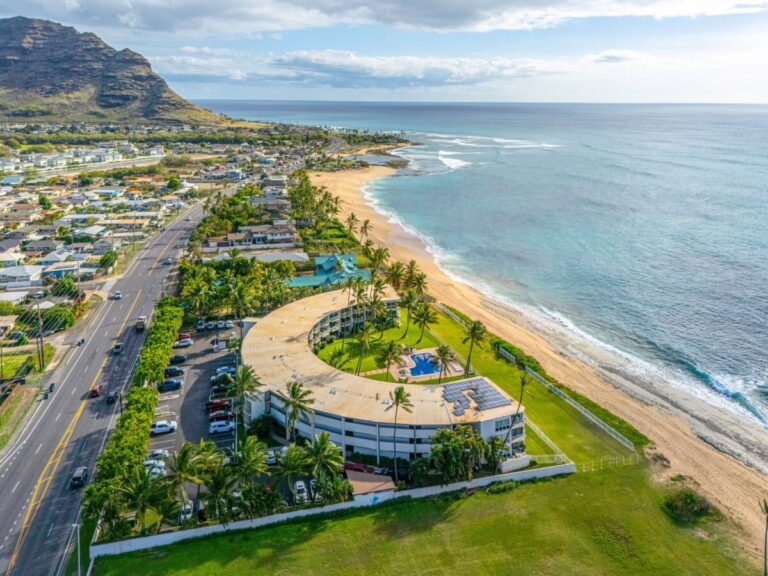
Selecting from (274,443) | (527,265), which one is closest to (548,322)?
(527,265)

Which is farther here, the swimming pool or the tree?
the swimming pool

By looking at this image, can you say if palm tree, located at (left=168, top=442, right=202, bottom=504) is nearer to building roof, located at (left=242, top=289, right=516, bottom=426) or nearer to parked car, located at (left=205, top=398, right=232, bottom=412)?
building roof, located at (left=242, top=289, right=516, bottom=426)

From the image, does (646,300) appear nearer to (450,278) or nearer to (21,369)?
(450,278)

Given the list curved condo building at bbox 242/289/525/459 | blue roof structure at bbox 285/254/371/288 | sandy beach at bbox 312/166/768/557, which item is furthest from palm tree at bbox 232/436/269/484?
blue roof structure at bbox 285/254/371/288

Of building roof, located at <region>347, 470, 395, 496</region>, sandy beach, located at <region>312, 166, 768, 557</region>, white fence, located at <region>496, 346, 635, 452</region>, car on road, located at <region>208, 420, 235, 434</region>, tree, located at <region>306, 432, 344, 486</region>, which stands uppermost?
tree, located at <region>306, 432, 344, 486</region>

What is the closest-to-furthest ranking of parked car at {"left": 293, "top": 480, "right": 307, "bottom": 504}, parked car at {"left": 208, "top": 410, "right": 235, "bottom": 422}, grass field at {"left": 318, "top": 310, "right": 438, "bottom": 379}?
parked car at {"left": 293, "top": 480, "right": 307, "bottom": 504} < parked car at {"left": 208, "top": 410, "right": 235, "bottom": 422} < grass field at {"left": 318, "top": 310, "right": 438, "bottom": 379}

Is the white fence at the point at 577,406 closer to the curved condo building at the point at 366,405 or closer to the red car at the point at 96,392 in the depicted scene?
the curved condo building at the point at 366,405

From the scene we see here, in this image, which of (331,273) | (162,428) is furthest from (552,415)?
(331,273)
